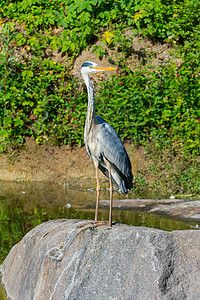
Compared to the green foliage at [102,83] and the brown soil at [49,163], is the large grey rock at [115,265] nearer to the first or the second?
the brown soil at [49,163]

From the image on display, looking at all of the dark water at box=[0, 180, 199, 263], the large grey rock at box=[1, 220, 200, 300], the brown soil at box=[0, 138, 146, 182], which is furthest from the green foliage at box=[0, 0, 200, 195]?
the large grey rock at box=[1, 220, 200, 300]

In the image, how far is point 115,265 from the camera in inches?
128

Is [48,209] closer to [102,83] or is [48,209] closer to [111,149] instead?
[111,149]

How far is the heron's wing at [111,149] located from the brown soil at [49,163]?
3.92 metres

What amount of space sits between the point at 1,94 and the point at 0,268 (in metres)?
5.06

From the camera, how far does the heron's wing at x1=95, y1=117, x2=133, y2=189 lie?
4168mm

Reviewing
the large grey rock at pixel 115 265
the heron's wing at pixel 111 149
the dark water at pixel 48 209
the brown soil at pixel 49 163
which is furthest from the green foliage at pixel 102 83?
the large grey rock at pixel 115 265

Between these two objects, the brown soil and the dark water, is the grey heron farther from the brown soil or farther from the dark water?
the brown soil

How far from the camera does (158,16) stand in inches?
356

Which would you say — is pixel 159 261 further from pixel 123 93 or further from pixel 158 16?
pixel 158 16

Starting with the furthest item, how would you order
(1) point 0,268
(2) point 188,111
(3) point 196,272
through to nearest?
(2) point 188,111, (1) point 0,268, (3) point 196,272

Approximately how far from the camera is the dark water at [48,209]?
19.4 ft

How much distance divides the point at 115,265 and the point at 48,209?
3878 mm

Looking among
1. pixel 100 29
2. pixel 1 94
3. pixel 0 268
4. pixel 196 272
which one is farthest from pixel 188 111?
pixel 196 272
